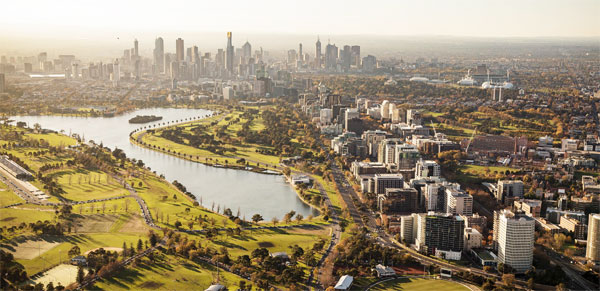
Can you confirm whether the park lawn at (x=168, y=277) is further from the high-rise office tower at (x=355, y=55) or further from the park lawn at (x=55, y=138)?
the high-rise office tower at (x=355, y=55)

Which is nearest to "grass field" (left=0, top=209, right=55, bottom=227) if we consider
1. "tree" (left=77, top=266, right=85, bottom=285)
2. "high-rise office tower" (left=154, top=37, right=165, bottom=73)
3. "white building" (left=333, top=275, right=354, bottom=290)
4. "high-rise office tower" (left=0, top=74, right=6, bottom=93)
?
"tree" (left=77, top=266, right=85, bottom=285)

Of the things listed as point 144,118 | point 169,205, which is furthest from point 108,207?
point 144,118

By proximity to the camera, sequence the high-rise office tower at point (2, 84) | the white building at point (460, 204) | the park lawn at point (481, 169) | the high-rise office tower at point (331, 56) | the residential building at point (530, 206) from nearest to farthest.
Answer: the white building at point (460, 204) < the residential building at point (530, 206) < the park lawn at point (481, 169) < the high-rise office tower at point (2, 84) < the high-rise office tower at point (331, 56)

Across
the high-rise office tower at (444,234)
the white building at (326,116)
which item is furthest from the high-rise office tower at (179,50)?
the high-rise office tower at (444,234)

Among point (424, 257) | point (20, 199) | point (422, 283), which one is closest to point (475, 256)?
point (424, 257)

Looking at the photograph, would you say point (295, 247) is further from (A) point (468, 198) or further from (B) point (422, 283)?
(A) point (468, 198)

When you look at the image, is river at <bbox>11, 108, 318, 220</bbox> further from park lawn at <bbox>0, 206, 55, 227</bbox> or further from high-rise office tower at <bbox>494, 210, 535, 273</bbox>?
high-rise office tower at <bbox>494, 210, 535, 273</bbox>

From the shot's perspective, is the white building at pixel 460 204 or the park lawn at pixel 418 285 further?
the white building at pixel 460 204
